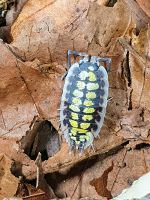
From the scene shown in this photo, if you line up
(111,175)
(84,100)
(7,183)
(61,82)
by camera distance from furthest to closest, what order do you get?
(111,175) → (61,82) → (7,183) → (84,100)

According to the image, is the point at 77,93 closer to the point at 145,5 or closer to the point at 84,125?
the point at 84,125

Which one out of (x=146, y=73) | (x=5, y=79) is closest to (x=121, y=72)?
(x=146, y=73)

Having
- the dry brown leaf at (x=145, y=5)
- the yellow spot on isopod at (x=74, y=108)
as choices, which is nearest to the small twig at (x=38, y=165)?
the yellow spot on isopod at (x=74, y=108)

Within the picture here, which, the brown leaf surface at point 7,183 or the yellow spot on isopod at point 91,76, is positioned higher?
the yellow spot on isopod at point 91,76

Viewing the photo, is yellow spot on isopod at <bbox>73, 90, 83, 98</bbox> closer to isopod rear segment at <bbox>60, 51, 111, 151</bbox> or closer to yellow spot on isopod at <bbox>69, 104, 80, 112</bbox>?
isopod rear segment at <bbox>60, 51, 111, 151</bbox>

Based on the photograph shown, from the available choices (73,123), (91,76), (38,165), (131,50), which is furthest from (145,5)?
(38,165)

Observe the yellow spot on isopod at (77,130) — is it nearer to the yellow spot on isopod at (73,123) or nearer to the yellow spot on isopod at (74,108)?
the yellow spot on isopod at (73,123)

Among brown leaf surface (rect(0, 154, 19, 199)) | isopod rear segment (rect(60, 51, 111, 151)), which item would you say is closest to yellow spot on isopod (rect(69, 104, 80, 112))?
isopod rear segment (rect(60, 51, 111, 151))

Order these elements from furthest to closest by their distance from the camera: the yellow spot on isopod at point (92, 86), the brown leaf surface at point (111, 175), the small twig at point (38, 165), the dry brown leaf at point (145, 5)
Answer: the brown leaf surface at point (111, 175) < the dry brown leaf at point (145, 5) < the small twig at point (38, 165) < the yellow spot on isopod at point (92, 86)

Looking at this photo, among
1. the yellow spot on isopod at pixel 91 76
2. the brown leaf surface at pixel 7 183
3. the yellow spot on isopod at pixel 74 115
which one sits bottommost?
the brown leaf surface at pixel 7 183
